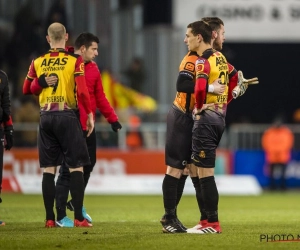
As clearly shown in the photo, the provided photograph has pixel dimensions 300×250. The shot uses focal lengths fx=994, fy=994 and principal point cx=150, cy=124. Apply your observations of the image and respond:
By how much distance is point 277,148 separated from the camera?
26297 millimetres

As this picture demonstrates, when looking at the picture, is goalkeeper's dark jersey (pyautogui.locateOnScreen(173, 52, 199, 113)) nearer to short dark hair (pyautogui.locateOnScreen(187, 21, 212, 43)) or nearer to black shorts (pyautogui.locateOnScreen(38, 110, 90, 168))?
short dark hair (pyautogui.locateOnScreen(187, 21, 212, 43))

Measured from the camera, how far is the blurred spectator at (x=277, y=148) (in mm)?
26234

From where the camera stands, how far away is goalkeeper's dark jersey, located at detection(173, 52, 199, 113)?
11.3m

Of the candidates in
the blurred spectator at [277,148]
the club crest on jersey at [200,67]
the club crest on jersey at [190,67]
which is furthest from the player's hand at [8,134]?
the blurred spectator at [277,148]

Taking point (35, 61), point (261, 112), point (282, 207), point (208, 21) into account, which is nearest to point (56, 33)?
point (35, 61)

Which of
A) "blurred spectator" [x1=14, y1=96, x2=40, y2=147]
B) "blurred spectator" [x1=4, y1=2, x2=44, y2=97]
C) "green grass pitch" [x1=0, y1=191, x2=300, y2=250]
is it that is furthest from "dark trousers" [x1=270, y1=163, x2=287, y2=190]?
"blurred spectator" [x1=4, y1=2, x2=44, y2=97]

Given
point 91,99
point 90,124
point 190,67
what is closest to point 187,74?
point 190,67

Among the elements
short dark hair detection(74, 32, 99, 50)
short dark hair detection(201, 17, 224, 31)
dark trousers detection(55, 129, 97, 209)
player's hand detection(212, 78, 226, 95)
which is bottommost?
dark trousers detection(55, 129, 97, 209)

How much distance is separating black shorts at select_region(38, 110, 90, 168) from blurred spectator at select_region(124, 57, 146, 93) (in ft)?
48.3

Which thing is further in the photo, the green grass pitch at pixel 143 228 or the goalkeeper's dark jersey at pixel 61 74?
the goalkeeper's dark jersey at pixel 61 74

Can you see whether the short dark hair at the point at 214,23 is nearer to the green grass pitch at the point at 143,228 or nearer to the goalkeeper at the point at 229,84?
the goalkeeper at the point at 229,84

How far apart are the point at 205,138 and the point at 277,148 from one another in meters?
15.4

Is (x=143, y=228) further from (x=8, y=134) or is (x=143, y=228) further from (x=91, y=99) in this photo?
(x=8, y=134)

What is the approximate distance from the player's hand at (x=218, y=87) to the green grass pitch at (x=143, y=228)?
1.59 m
